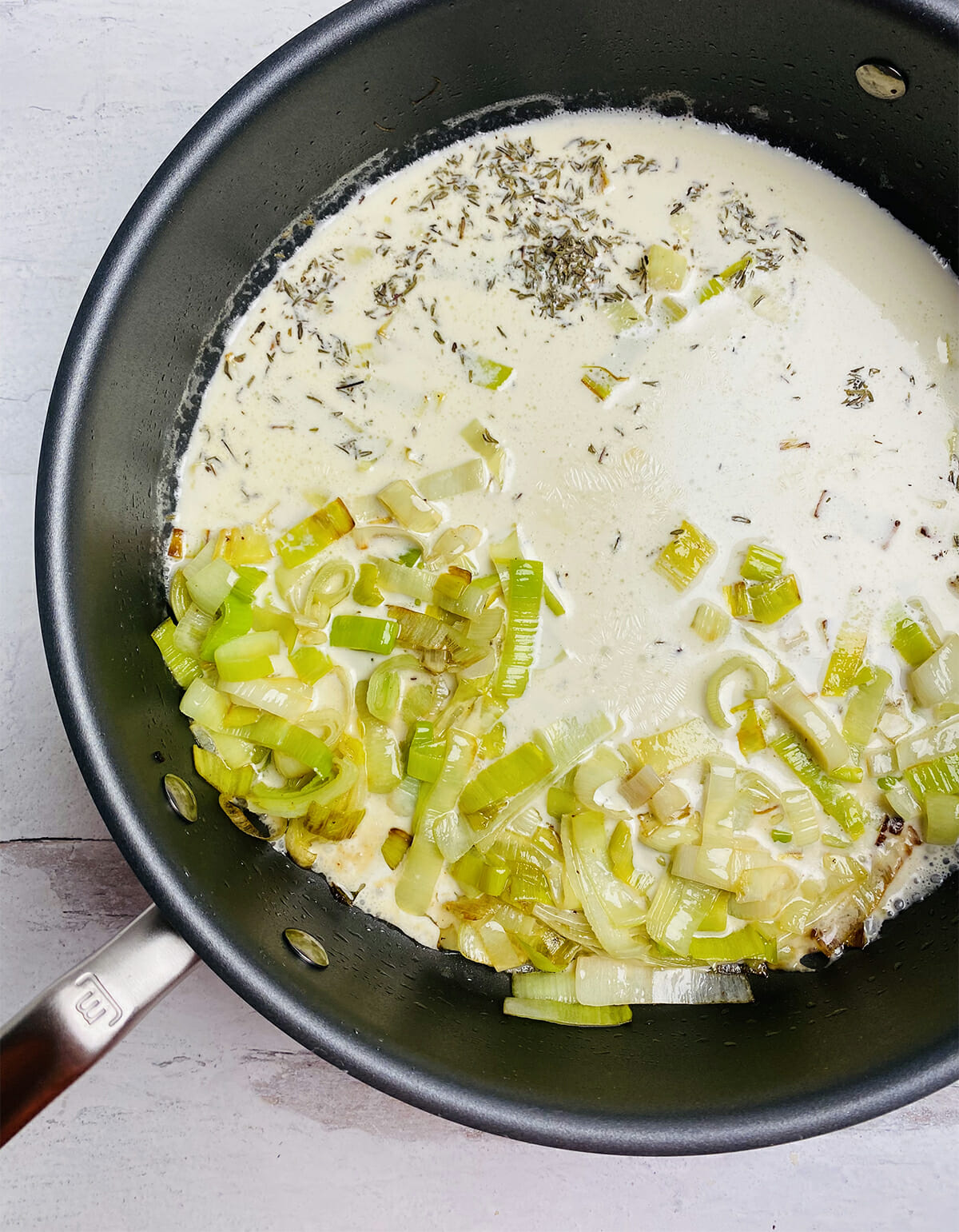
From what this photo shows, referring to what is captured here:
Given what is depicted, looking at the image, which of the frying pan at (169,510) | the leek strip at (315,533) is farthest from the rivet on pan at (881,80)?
the leek strip at (315,533)

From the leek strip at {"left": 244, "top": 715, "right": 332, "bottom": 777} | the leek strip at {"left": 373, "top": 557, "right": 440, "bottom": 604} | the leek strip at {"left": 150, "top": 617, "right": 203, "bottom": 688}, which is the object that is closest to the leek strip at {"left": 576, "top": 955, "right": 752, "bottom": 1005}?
the leek strip at {"left": 244, "top": 715, "right": 332, "bottom": 777}

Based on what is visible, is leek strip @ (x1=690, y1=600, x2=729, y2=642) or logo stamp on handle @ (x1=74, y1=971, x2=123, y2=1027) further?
leek strip @ (x1=690, y1=600, x2=729, y2=642)

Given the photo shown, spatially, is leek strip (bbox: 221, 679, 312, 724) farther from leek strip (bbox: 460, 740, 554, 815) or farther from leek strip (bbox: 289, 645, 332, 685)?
leek strip (bbox: 460, 740, 554, 815)

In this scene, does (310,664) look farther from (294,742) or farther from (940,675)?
(940,675)

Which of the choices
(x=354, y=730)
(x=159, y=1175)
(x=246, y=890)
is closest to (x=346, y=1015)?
(x=246, y=890)

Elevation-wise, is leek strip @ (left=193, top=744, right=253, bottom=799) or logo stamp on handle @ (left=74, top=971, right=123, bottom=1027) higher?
leek strip @ (left=193, top=744, right=253, bottom=799)

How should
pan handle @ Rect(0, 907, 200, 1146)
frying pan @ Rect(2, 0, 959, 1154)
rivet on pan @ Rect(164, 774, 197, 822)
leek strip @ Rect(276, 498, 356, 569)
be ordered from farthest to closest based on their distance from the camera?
leek strip @ Rect(276, 498, 356, 569) → rivet on pan @ Rect(164, 774, 197, 822) → frying pan @ Rect(2, 0, 959, 1154) → pan handle @ Rect(0, 907, 200, 1146)
